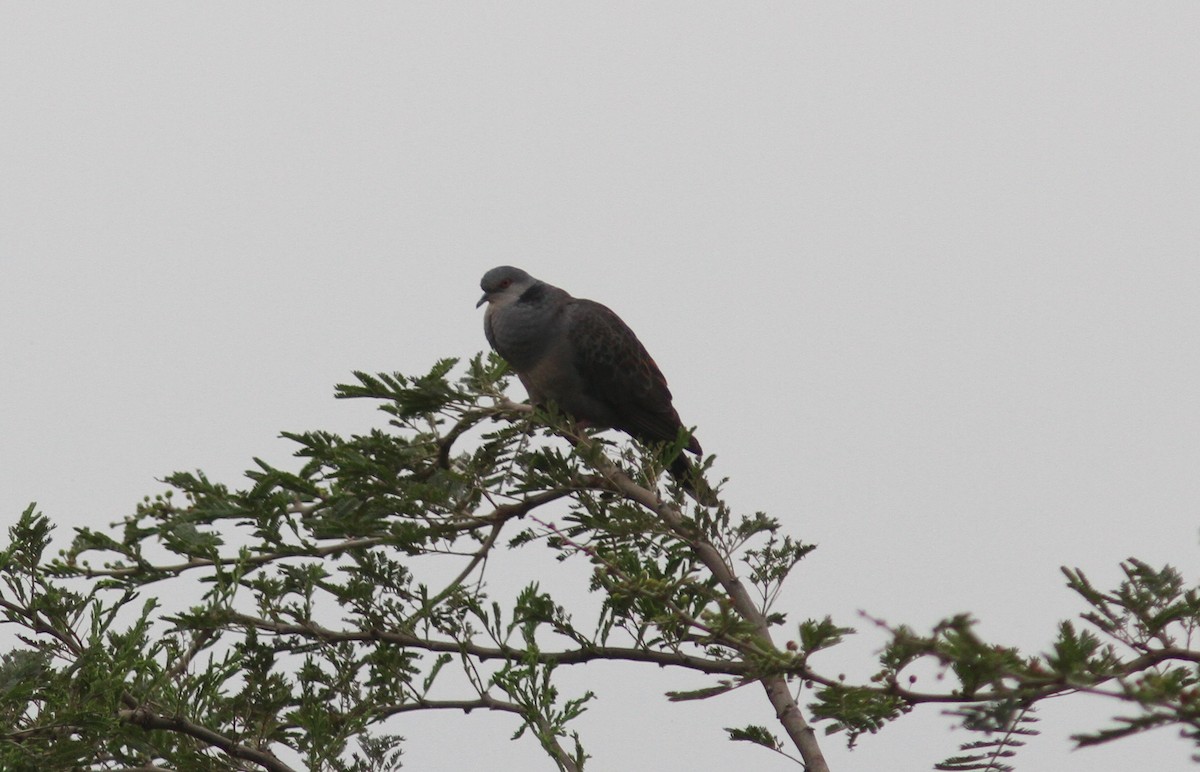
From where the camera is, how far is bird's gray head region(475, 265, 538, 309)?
22.8 feet

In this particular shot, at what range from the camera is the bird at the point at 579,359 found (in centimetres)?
650

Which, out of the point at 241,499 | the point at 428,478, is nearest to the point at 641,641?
the point at 428,478

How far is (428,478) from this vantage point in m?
5.16

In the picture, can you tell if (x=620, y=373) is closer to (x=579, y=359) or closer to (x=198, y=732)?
(x=579, y=359)

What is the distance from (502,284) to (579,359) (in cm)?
78

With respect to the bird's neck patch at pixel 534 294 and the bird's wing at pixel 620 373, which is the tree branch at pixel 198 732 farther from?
the bird's neck patch at pixel 534 294

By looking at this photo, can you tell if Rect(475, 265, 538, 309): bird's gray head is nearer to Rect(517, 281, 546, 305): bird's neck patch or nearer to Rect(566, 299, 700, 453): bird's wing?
Rect(517, 281, 546, 305): bird's neck patch

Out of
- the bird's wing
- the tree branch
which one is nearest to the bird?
the bird's wing

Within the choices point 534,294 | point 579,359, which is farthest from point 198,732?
point 534,294

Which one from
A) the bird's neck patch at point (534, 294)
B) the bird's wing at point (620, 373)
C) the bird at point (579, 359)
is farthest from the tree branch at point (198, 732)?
the bird's neck patch at point (534, 294)

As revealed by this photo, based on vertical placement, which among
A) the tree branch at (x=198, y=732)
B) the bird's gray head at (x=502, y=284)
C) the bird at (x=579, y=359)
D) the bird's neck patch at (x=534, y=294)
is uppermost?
the bird's gray head at (x=502, y=284)

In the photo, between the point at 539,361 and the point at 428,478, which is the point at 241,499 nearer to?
the point at 428,478

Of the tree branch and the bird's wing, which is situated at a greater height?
the bird's wing

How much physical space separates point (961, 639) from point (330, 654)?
137 inches
